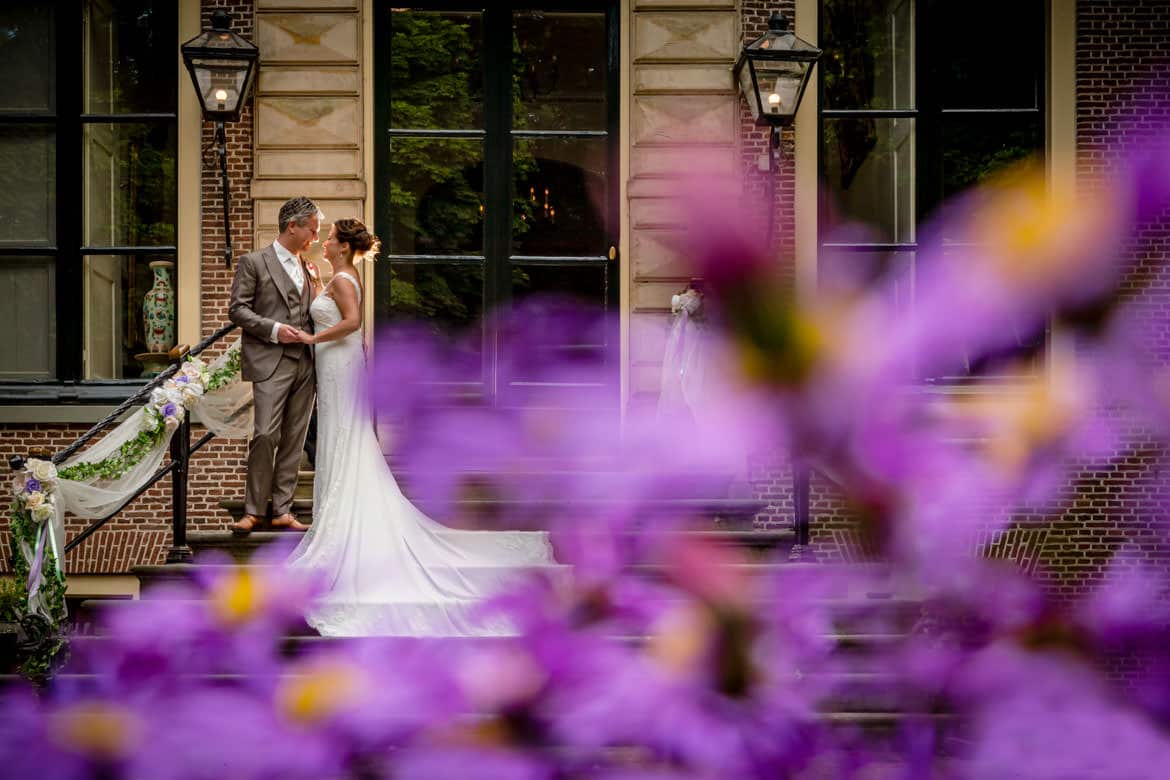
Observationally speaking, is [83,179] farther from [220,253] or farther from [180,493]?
[180,493]

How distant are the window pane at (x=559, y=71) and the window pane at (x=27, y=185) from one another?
11.5ft

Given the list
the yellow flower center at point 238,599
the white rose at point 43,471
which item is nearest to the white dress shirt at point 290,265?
the white rose at point 43,471

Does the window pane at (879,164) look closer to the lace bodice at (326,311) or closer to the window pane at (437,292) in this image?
the window pane at (437,292)

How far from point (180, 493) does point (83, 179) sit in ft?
11.4

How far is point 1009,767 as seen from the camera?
21.9 inches

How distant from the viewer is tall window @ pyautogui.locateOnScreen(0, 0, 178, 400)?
25.4ft

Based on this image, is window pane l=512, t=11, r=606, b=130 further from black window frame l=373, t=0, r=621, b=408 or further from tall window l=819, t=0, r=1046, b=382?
tall window l=819, t=0, r=1046, b=382

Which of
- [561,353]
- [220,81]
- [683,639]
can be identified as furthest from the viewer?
[220,81]

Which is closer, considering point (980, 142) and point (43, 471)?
point (43, 471)

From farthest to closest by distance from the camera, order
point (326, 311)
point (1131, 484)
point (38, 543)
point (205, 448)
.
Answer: point (205, 448), point (326, 311), point (38, 543), point (1131, 484)

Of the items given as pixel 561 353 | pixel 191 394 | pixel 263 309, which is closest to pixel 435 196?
pixel 263 309

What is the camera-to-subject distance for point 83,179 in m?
7.82

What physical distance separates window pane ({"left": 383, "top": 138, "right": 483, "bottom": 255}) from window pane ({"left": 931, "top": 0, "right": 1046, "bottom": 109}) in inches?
144

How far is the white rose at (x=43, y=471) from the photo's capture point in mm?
4980
